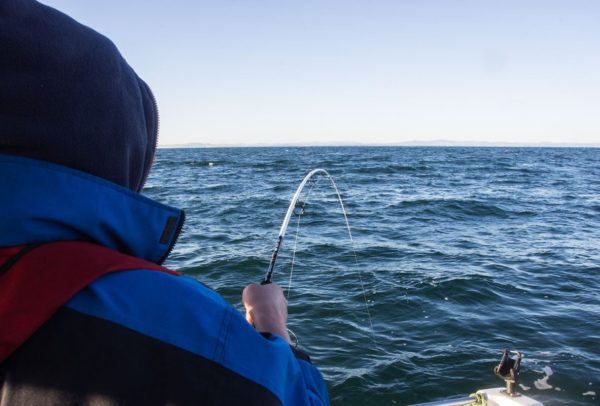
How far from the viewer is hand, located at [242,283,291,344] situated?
60.6 inches

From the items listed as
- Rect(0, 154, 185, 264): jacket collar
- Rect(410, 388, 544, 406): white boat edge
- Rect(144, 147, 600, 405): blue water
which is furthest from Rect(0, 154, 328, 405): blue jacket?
Rect(144, 147, 600, 405): blue water

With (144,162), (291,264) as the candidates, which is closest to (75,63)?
(144,162)

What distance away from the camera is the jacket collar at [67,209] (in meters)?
0.81

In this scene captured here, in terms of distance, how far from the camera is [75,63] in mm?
928

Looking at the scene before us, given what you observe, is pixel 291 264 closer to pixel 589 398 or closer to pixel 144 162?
pixel 589 398

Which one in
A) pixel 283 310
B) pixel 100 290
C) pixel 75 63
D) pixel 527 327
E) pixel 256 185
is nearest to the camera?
pixel 100 290

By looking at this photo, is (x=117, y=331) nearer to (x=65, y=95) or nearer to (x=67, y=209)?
(x=67, y=209)

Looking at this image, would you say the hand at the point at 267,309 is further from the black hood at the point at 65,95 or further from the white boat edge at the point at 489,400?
the white boat edge at the point at 489,400

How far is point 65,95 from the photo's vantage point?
0.91m

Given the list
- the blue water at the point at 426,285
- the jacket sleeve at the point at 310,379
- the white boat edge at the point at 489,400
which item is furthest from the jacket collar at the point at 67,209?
the blue water at the point at 426,285

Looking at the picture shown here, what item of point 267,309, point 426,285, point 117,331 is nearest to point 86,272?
point 117,331

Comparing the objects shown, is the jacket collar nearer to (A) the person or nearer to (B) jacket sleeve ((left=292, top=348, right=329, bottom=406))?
(A) the person

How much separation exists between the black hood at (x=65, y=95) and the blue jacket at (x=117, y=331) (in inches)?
2.3

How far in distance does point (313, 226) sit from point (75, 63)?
12235 millimetres
